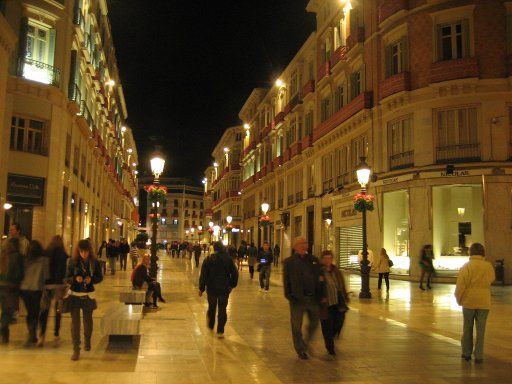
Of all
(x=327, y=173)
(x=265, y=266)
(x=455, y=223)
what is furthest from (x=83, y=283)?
(x=327, y=173)

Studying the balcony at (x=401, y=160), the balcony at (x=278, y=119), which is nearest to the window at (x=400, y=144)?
the balcony at (x=401, y=160)

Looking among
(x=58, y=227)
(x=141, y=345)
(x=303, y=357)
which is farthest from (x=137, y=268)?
(x=58, y=227)

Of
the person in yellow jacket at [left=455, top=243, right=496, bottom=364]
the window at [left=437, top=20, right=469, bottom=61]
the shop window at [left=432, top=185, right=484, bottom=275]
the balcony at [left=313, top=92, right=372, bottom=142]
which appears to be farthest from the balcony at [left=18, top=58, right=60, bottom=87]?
the person in yellow jacket at [left=455, top=243, right=496, bottom=364]

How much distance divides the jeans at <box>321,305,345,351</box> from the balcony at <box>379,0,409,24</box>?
20.2 m

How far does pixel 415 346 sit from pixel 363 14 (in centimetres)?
2348

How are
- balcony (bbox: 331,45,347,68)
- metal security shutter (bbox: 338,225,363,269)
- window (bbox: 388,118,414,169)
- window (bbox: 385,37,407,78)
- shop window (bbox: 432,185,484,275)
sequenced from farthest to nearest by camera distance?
balcony (bbox: 331,45,347,68) < metal security shutter (bbox: 338,225,363,269) < window (bbox: 385,37,407,78) < window (bbox: 388,118,414,169) < shop window (bbox: 432,185,484,275)

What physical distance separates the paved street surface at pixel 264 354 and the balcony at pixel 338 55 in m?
20.5

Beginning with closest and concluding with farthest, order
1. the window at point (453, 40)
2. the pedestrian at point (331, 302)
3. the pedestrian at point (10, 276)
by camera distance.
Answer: the pedestrian at point (331, 302) → the pedestrian at point (10, 276) → the window at point (453, 40)

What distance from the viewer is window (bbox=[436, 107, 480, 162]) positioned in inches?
912

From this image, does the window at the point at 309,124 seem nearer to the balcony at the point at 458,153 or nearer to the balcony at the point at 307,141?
the balcony at the point at 307,141

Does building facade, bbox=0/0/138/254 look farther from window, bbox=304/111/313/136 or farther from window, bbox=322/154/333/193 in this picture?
window, bbox=304/111/313/136

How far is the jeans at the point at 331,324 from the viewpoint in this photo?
827 cm

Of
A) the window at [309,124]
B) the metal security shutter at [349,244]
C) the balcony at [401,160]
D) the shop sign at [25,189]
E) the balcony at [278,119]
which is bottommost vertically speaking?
the metal security shutter at [349,244]

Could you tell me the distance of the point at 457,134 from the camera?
2344 cm
